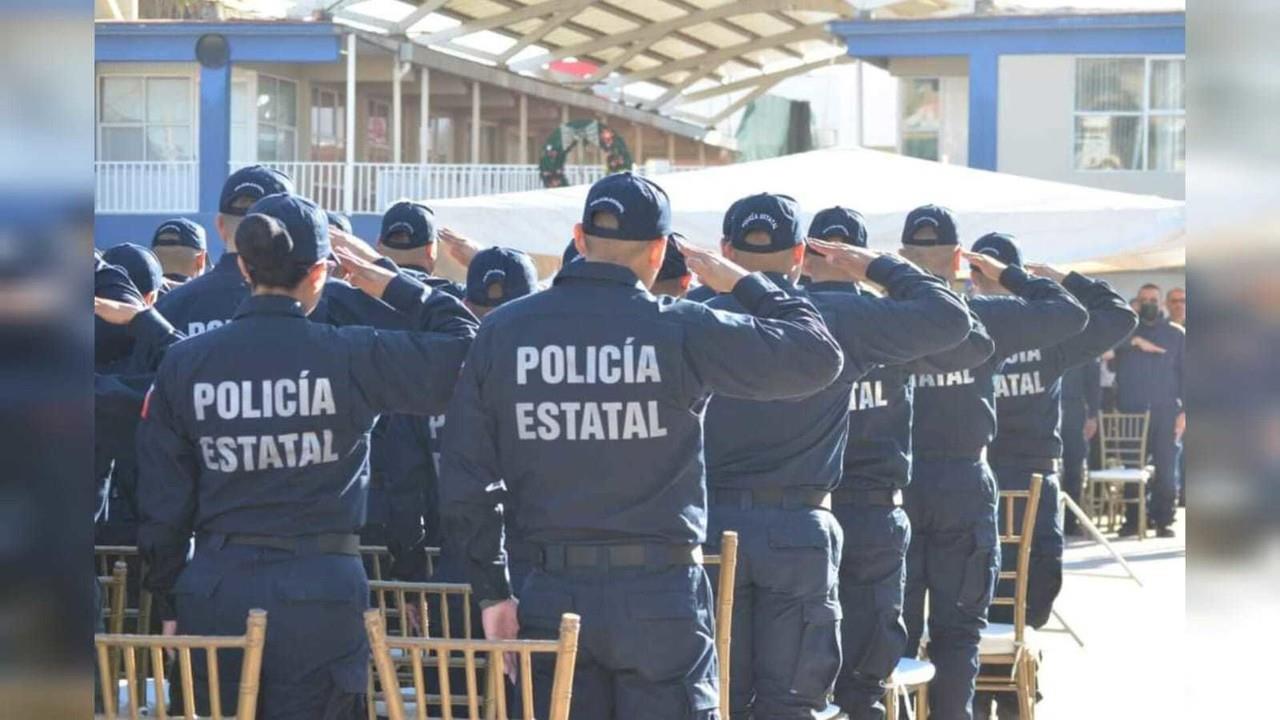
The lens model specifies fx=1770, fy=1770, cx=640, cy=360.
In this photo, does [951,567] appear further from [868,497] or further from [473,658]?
[473,658]

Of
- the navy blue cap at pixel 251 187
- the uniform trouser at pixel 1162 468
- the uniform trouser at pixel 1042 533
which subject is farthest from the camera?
the uniform trouser at pixel 1162 468

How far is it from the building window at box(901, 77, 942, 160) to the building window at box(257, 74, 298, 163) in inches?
451

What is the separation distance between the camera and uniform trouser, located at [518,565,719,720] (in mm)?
4266

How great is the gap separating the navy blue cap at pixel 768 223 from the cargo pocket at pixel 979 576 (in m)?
2.04

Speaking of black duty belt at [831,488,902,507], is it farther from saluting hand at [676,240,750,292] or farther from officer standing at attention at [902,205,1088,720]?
saluting hand at [676,240,750,292]

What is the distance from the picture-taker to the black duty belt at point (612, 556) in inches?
171

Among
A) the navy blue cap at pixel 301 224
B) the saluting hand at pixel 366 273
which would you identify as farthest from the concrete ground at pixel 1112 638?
the navy blue cap at pixel 301 224

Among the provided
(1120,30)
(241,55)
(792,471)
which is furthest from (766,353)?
(241,55)

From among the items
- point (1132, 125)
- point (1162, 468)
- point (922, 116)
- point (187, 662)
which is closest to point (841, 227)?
point (187, 662)

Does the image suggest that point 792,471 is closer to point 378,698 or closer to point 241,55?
point 378,698

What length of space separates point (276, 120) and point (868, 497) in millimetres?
27314

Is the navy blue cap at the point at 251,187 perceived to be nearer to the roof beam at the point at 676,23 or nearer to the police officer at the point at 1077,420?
the police officer at the point at 1077,420

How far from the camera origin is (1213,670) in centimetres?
136

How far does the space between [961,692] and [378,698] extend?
2.93 meters
